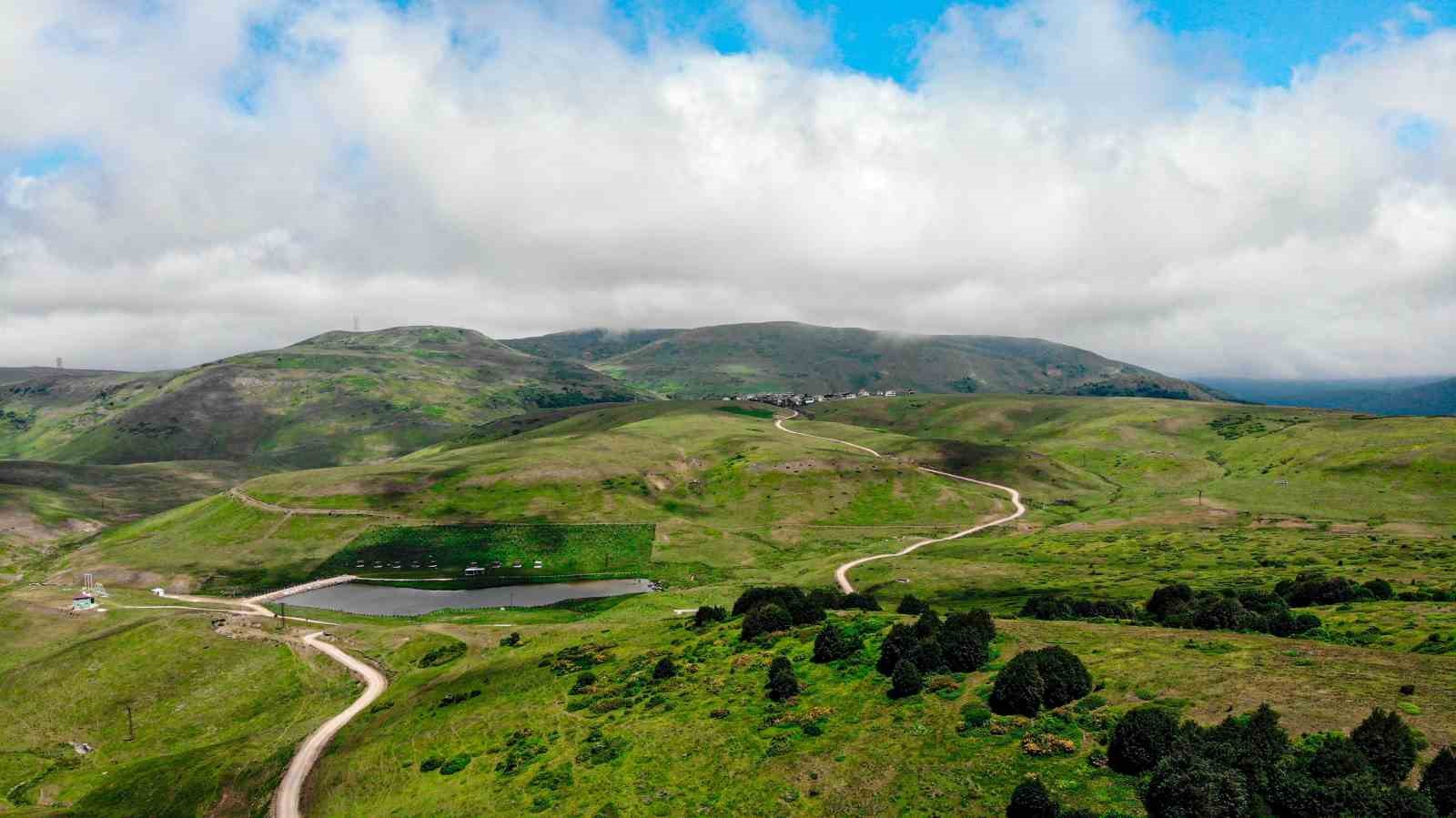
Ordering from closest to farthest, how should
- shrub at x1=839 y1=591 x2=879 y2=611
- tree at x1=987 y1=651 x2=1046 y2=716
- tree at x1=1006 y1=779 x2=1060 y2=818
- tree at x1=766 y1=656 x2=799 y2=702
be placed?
tree at x1=1006 y1=779 x2=1060 y2=818 → tree at x1=987 y1=651 x2=1046 y2=716 → tree at x1=766 y1=656 x2=799 y2=702 → shrub at x1=839 y1=591 x2=879 y2=611

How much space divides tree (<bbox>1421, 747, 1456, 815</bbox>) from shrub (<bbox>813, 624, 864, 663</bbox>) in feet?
113

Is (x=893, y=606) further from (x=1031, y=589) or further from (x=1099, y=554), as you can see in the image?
(x=1099, y=554)

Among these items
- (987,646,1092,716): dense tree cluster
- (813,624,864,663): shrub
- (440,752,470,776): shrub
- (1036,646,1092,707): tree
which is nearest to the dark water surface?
(440,752,470,776): shrub

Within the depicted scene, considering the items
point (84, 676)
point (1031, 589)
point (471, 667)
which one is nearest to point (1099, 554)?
point (1031, 589)

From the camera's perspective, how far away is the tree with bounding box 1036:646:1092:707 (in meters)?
40.8

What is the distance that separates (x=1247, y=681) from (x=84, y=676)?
126m

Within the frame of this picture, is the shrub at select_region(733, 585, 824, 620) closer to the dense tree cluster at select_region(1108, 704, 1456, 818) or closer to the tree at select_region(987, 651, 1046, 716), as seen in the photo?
the tree at select_region(987, 651, 1046, 716)

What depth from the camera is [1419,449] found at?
19412 cm

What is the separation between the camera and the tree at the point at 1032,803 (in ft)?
99.9

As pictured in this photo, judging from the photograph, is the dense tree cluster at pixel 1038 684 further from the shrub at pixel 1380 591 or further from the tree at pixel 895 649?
the shrub at pixel 1380 591

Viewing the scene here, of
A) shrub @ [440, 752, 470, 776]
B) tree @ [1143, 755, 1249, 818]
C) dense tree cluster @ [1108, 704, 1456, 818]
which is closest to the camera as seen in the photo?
dense tree cluster @ [1108, 704, 1456, 818]

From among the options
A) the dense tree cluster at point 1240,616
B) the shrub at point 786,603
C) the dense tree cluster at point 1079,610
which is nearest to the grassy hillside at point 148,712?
the shrub at point 786,603

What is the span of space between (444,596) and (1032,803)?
141486 mm

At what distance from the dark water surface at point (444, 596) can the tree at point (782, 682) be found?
92833mm
